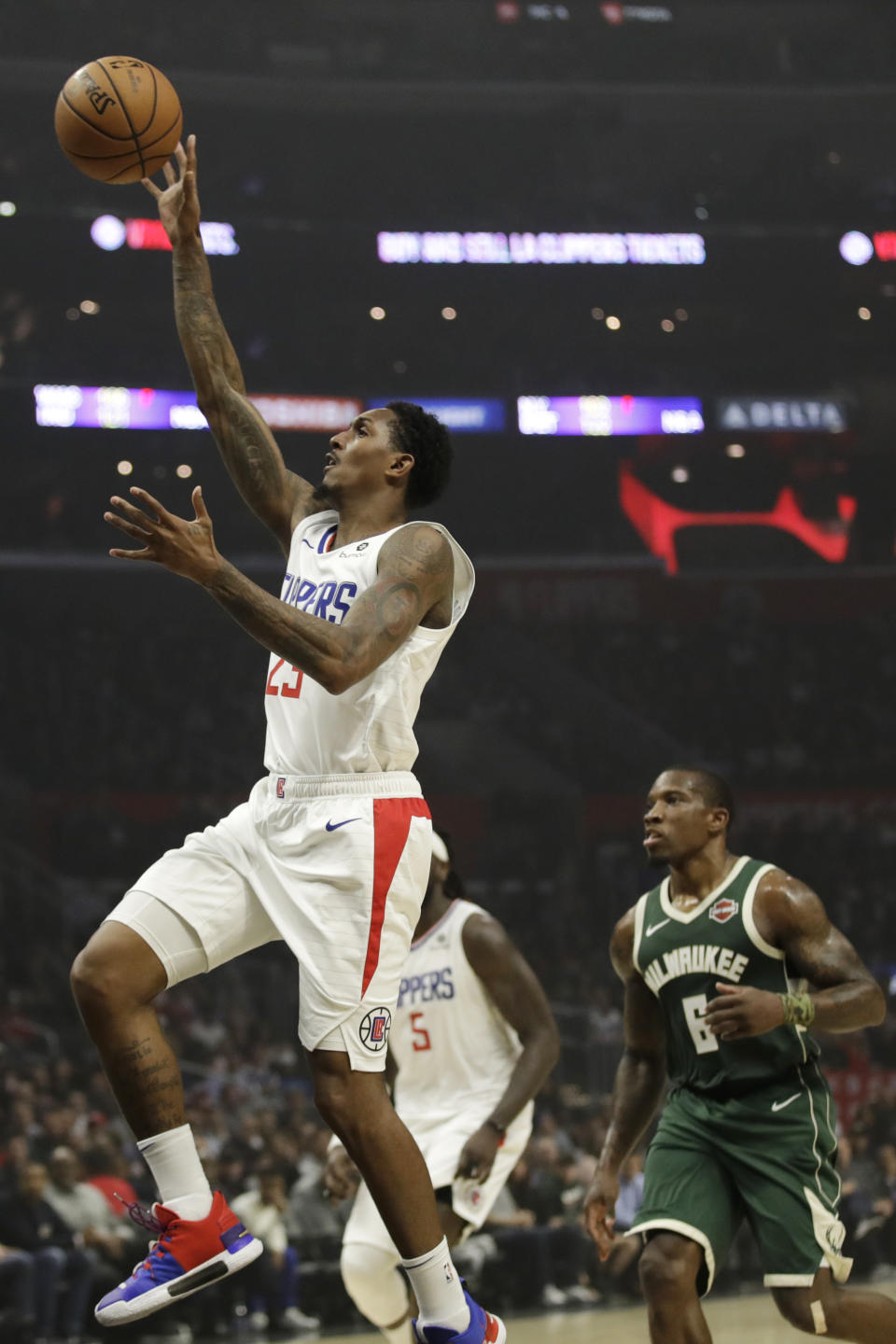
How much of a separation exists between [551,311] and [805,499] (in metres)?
4.85

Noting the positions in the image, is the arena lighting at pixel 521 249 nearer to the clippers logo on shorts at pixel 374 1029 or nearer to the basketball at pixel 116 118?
the basketball at pixel 116 118

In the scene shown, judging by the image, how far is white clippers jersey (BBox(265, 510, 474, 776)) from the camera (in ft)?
11.3

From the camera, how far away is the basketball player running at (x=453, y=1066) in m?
5.07

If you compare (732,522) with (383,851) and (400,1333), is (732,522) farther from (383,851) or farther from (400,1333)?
(383,851)

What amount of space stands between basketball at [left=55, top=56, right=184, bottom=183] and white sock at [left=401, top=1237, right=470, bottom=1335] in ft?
9.18

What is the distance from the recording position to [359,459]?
3746mm

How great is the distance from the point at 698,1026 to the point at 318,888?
1.55 m

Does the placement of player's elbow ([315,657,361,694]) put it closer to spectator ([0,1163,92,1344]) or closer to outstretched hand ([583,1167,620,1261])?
outstretched hand ([583,1167,620,1261])

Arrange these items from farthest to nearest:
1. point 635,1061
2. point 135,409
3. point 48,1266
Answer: point 135,409, point 48,1266, point 635,1061

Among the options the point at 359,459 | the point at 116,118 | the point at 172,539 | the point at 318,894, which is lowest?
the point at 318,894

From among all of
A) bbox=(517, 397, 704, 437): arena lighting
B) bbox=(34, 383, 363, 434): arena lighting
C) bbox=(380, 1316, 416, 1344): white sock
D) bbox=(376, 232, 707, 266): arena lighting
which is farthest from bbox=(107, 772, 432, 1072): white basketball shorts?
bbox=(376, 232, 707, 266): arena lighting

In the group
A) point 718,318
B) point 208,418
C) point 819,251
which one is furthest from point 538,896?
point 208,418

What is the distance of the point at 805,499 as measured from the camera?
72.3 ft

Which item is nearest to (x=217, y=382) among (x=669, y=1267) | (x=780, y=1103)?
(x=780, y=1103)
